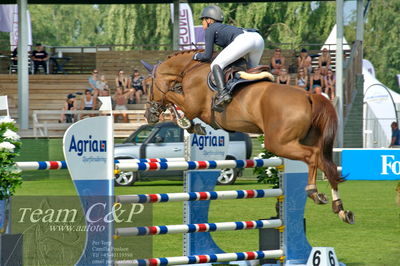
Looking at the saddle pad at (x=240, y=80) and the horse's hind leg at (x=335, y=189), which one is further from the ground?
the saddle pad at (x=240, y=80)

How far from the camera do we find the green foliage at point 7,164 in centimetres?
712

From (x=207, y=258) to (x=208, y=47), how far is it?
7.00 ft

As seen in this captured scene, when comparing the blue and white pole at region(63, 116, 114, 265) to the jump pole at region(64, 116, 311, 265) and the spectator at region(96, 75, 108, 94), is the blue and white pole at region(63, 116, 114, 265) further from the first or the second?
the spectator at region(96, 75, 108, 94)

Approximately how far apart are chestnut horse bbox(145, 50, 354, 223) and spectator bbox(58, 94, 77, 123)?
48.3 feet

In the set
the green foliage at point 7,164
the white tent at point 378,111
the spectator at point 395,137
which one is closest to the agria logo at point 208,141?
the green foliage at point 7,164

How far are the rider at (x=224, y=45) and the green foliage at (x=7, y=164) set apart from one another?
6.46 feet

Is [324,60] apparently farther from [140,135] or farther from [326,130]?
[326,130]

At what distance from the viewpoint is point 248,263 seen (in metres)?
8.66

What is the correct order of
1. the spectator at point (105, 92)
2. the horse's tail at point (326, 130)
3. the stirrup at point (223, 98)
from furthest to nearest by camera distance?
the spectator at point (105, 92)
the stirrup at point (223, 98)
the horse's tail at point (326, 130)

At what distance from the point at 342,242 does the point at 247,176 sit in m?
9.91

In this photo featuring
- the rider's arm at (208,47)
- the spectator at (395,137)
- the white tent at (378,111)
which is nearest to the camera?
the rider's arm at (208,47)

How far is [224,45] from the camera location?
8672mm

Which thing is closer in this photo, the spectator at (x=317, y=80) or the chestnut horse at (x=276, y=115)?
the chestnut horse at (x=276, y=115)

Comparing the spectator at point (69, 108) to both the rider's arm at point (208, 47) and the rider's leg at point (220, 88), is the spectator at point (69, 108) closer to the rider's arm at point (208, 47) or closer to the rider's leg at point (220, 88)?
the rider's arm at point (208, 47)
